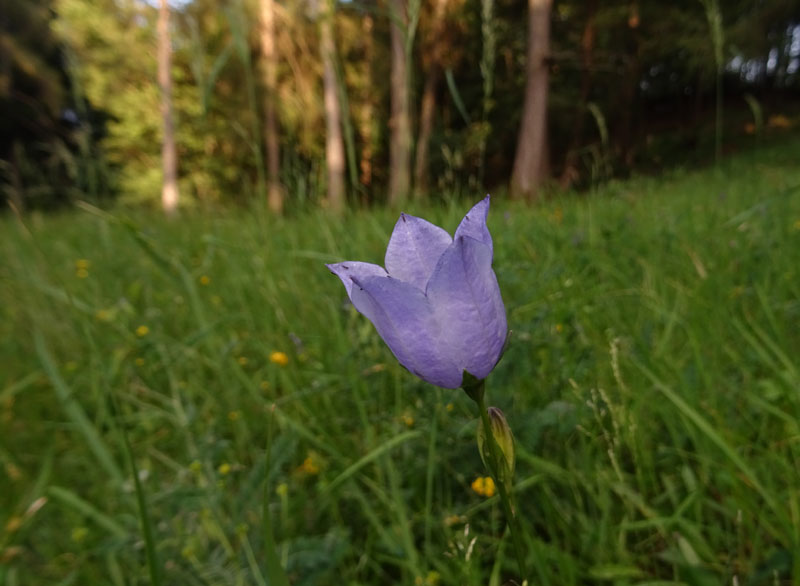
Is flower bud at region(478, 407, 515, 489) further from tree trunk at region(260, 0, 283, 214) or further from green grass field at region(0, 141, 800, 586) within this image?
tree trunk at region(260, 0, 283, 214)

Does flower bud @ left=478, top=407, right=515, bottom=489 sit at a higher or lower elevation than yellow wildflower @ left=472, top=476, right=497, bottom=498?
higher

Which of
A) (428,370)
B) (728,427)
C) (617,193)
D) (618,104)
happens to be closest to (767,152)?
(618,104)

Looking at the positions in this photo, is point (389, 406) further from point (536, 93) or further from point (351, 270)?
point (536, 93)

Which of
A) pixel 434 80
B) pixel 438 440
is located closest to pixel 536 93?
pixel 434 80

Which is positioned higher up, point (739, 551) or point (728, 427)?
point (728, 427)

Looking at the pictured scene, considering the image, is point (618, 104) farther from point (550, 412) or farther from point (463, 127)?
point (550, 412)

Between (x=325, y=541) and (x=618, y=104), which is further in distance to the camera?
(x=618, y=104)

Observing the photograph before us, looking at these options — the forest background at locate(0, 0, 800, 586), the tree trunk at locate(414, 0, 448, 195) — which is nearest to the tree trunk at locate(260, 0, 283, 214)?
the tree trunk at locate(414, 0, 448, 195)
